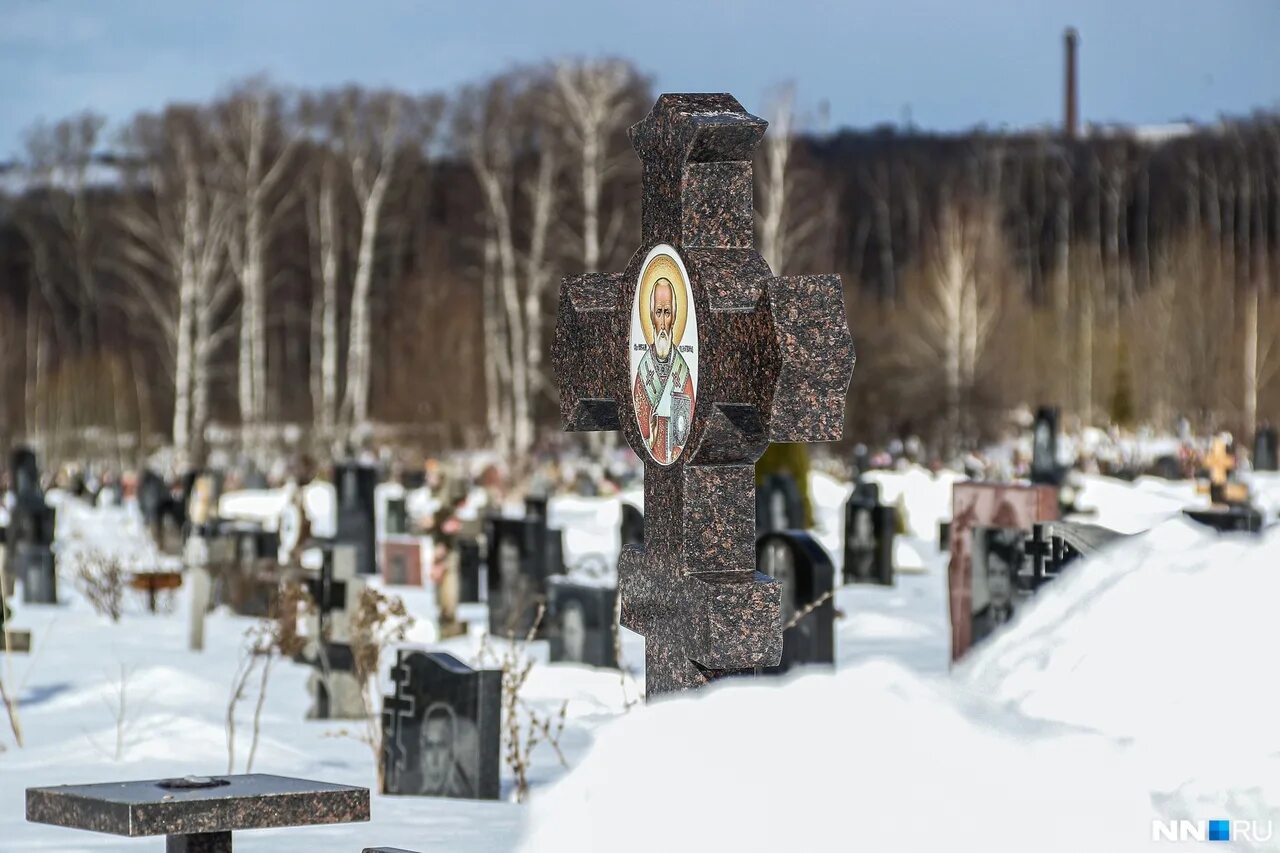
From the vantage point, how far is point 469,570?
13719 millimetres

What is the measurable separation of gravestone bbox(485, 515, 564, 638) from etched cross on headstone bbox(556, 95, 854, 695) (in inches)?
225

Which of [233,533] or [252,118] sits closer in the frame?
[233,533]

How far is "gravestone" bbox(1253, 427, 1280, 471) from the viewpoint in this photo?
2498cm

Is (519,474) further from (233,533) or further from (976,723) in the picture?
(976,723)

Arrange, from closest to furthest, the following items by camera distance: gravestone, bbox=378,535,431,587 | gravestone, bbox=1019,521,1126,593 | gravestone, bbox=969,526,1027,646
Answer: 1. gravestone, bbox=1019,521,1126,593
2. gravestone, bbox=969,526,1027,646
3. gravestone, bbox=378,535,431,587

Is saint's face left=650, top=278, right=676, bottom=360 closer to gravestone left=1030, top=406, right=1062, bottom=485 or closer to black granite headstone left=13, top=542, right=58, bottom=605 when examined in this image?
black granite headstone left=13, top=542, right=58, bottom=605

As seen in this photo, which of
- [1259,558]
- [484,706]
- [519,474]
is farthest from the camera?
[519,474]

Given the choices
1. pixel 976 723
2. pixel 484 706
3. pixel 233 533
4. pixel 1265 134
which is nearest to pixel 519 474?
pixel 233 533

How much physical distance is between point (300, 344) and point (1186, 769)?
1616 inches

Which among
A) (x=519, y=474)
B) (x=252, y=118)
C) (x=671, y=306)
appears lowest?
(x=519, y=474)

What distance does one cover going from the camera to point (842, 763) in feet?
14.1

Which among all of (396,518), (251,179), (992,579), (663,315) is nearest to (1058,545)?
(992,579)

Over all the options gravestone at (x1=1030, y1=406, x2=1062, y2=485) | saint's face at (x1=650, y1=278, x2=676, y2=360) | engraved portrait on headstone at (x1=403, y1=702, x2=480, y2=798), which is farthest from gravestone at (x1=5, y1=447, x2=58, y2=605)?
saint's face at (x1=650, y1=278, x2=676, y2=360)

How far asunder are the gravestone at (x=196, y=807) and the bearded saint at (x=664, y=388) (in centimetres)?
161
